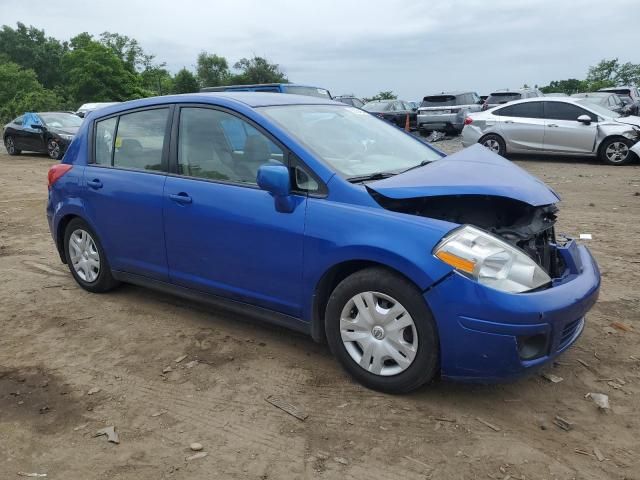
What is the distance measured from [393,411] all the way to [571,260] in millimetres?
1472

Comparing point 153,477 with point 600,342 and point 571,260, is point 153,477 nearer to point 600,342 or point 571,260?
point 571,260

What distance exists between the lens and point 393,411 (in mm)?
3070

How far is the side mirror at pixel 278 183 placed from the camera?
3.34 meters

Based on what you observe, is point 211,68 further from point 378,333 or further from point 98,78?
point 378,333

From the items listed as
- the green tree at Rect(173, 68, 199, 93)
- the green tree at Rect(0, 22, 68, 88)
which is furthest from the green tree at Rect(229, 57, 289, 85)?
the green tree at Rect(0, 22, 68, 88)

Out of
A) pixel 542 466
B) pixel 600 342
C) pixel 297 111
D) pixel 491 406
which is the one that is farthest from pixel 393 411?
pixel 297 111

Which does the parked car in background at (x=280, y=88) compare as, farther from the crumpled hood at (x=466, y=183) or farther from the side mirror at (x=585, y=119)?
the side mirror at (x=585, y=119)

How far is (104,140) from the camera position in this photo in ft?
15.7

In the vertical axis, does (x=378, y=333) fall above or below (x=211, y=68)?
below

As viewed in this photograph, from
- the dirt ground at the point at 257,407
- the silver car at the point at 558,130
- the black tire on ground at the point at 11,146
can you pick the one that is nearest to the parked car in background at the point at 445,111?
the silver car at the point at 558,130

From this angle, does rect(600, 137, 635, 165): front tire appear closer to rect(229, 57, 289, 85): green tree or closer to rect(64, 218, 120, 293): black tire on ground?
rect(64, 218, 120, 293): black tire on ground

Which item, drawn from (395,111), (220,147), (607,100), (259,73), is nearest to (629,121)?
(607,100)

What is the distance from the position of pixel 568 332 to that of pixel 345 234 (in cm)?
133

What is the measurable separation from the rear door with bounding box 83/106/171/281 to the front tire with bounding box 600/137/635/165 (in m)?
11.4
